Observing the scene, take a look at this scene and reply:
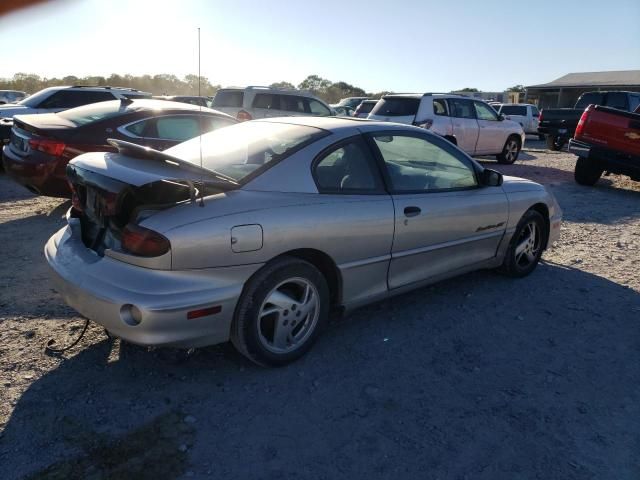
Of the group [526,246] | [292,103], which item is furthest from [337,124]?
[292,103]

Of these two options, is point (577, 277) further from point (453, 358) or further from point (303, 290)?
point (303, 290)

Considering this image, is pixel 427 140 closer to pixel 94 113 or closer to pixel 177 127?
pixel 177 127

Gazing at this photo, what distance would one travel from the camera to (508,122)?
13.9 m

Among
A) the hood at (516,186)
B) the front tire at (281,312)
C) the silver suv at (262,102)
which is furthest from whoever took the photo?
the silver suv at (262,102)

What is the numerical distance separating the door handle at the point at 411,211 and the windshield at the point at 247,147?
2.65 ft

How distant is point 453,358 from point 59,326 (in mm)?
2747

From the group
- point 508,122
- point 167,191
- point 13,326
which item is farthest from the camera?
point 508,122

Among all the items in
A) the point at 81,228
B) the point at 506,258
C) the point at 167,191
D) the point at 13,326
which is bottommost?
the point at 13,326

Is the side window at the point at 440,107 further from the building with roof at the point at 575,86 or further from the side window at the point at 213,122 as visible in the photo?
the building with roof at the point at 575,86

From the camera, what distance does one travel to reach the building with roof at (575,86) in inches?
1441

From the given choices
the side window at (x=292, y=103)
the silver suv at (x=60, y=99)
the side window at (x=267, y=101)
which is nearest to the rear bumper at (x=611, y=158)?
the side window at (x=292, y=103)

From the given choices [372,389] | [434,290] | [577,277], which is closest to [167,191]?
[372,389]

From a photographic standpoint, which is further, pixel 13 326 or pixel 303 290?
pixel 13 326

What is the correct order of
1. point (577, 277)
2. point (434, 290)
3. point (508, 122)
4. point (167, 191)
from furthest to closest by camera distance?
point (508, 122) → point (577, 277) → point (434, 290) → point (167, 191)
